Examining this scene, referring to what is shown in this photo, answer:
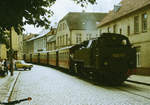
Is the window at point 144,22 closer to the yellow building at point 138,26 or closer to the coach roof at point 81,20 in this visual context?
the yellow building at point 138,26

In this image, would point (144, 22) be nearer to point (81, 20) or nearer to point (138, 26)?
point (138, 26)

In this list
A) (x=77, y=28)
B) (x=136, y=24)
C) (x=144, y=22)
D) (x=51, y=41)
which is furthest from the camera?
(x=51, y=41)

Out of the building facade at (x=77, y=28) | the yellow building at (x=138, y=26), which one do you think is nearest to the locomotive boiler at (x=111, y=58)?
the yellow building at (x=138, y=26)

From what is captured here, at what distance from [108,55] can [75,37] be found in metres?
41.8

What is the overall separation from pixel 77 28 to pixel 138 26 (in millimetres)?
31824

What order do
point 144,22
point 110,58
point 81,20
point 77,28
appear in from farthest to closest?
point 81,20
point 77,28
point 144,22
point 110,58

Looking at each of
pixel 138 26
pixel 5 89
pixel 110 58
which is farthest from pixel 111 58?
pixel 138 26

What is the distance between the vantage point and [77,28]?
55.2 m

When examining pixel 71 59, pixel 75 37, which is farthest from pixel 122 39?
pixel 75 37

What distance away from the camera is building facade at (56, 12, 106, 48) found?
5519cm

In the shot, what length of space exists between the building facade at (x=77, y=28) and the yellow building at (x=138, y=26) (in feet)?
84.8

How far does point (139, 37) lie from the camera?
2336cm

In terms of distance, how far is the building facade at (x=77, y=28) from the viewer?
5519 centimetres

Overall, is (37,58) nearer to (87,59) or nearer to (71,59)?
(71,59)
